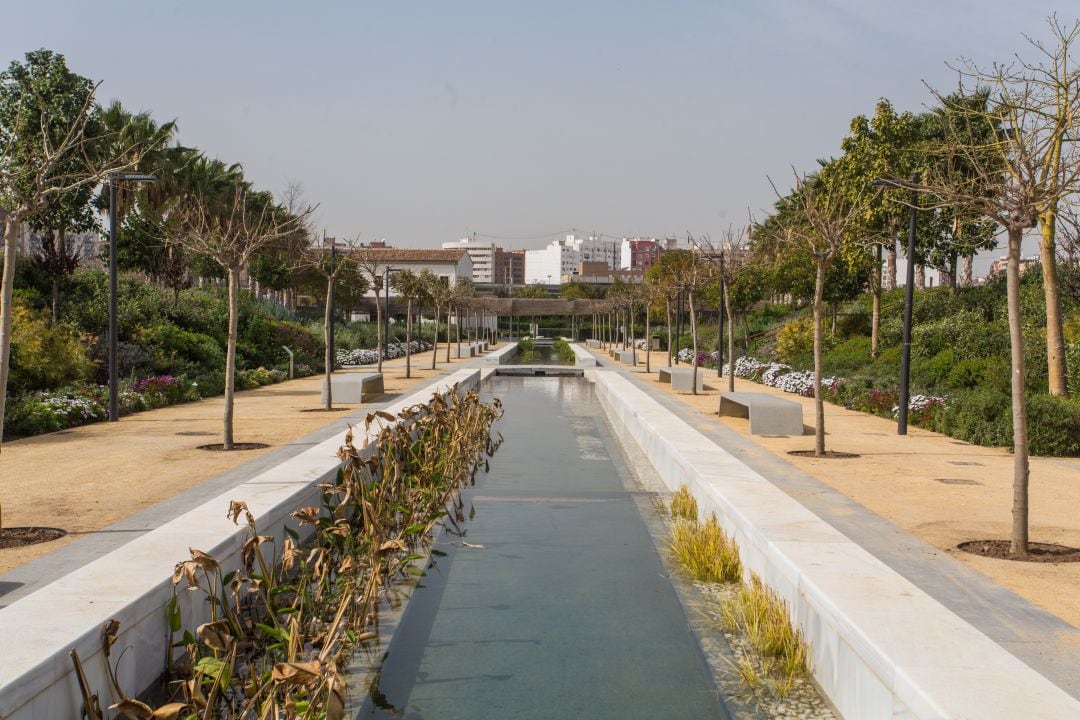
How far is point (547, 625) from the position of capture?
237 inches

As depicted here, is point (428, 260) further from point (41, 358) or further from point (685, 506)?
point (685, 506)

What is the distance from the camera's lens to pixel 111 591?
4.78 m

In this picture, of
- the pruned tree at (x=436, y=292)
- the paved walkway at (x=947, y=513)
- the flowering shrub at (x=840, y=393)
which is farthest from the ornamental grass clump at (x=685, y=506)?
the pruned tree at (x=436, y=292)

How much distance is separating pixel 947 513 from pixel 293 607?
226 inches

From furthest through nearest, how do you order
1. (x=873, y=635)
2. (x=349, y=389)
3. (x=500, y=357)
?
1. (x=500, y=357)
2. (x=349, y=389)
3. (x=873, y=635)

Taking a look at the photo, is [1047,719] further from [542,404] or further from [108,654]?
[542,404]

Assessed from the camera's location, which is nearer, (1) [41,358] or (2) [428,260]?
(1) [41,358]

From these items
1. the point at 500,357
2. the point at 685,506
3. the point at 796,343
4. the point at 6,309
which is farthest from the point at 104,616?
the point at 500,357

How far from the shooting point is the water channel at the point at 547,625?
4875mm

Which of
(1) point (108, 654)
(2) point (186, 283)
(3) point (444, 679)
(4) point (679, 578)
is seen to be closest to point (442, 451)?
(4) point (679, 578)

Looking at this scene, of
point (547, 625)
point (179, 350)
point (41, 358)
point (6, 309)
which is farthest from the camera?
point (179, 350)

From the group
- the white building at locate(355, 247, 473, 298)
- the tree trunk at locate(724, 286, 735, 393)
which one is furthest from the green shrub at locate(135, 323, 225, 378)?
the white building at locate(355, 247, 473, 298)

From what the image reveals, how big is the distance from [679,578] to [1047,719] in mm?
3891

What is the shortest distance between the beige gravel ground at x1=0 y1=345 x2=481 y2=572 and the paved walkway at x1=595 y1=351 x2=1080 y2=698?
587cm
